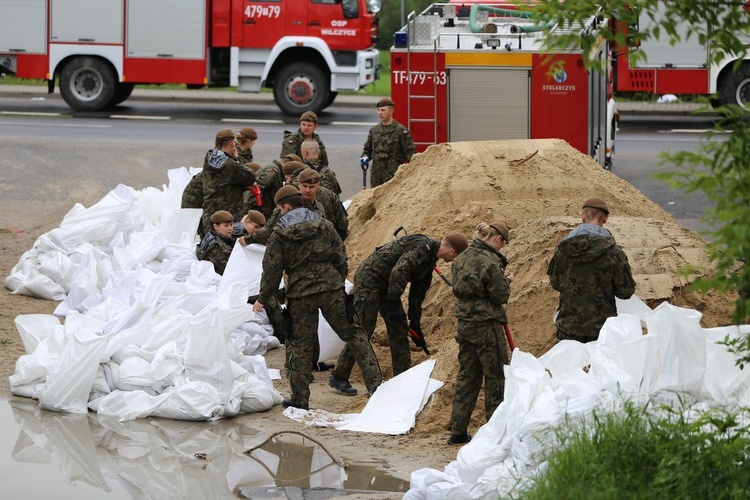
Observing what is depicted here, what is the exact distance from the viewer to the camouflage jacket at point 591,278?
27.6ft

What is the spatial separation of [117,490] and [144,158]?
42.1 feet

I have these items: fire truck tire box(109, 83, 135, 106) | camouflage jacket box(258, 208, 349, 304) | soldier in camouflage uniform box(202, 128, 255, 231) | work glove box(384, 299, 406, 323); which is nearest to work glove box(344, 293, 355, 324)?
camouflage jacket box(258, 208, 349, 304)

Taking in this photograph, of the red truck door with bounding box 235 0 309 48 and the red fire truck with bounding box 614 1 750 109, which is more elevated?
the red truck door with bounding box 235 0 309 48

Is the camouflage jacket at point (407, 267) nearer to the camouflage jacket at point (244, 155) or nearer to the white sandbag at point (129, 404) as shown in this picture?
the white sandbag at point (129, 404)

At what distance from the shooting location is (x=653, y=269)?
9.55 meters

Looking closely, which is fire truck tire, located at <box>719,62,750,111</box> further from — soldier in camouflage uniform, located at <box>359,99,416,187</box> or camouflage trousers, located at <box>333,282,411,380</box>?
camouflage trousers, located at <box>333,282,411,380</box>

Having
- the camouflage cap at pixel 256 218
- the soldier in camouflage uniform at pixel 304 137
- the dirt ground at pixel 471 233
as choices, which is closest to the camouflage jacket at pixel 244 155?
the soldier in camouflage uniform at pixel 304 137

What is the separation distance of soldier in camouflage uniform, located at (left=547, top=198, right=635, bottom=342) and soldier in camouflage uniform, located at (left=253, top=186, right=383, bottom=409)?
173cm

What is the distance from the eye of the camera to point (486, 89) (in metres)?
16.1

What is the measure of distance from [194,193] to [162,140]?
27.6 feet

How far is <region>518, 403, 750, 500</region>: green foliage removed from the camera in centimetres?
579

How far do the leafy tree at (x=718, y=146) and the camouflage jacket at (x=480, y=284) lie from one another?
2.65 meters

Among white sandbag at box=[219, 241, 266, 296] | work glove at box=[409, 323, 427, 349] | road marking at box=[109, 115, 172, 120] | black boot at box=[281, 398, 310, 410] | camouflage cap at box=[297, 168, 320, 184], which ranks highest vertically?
road marking at box=[109, 115, 172, 120]

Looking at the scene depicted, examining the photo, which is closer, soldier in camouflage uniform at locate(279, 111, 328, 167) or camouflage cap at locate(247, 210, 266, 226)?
camouflage cap at locate(247, 210, 266, 226)
